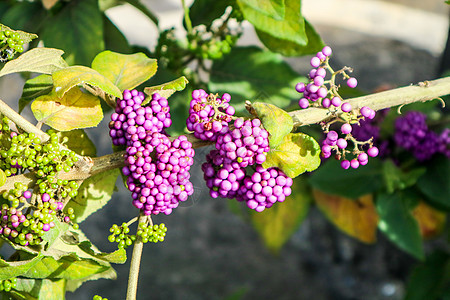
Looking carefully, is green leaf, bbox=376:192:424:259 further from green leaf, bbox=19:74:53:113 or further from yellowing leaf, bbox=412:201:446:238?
green leaf, bbox=19:74:53:113

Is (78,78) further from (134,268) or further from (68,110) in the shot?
(134,268)

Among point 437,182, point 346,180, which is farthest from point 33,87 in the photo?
point 437,182

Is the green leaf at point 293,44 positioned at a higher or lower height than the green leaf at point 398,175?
higher

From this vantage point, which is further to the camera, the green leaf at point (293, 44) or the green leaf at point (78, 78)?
the green leaf at point (293, 44)

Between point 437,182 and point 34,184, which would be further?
point 437,182

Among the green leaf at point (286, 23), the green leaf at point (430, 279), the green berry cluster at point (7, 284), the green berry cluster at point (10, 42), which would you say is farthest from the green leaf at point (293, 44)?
the green leaf at point (430, 279)

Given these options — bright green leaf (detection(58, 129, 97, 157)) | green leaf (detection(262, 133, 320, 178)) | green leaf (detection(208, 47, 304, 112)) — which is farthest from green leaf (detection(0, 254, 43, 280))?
green leaf (detection(208, 47, 304, 112))

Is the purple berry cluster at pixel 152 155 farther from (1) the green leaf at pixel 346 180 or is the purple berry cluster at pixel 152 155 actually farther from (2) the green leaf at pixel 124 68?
(1) the green leaf at pixel 346 180
